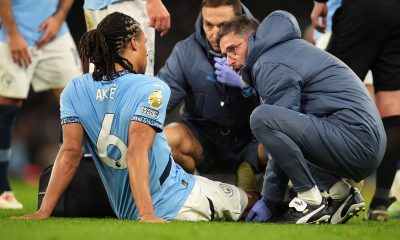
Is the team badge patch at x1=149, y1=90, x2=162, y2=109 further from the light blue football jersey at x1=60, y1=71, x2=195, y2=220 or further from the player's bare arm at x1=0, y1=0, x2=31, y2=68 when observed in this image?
the player's bare arm at x1=0, y1=0, x2=31, y2=68

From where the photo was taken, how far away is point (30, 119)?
14.4 m

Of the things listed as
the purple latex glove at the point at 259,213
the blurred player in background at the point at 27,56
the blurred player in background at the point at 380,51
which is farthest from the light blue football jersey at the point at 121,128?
the blurred player in background at the point at 27,56

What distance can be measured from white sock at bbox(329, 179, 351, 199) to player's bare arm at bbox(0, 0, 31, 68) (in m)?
2.80

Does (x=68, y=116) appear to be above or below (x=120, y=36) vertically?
below

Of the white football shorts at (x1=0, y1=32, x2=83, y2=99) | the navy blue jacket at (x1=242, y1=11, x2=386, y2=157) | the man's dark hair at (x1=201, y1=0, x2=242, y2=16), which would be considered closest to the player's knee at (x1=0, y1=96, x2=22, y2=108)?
the white football shorts at (x1=0, y1=32, x2=83, y2=99)

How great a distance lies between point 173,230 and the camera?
13.2ft

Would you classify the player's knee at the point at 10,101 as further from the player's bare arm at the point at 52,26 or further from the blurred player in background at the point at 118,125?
the blurred player in background at the point at 118,125

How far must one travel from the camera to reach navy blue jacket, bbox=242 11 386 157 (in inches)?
188

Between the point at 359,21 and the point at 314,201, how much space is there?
151 centimetres

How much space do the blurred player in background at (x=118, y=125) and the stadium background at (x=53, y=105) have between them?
8996 millimetres

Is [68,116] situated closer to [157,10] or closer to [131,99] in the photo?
[131,99]

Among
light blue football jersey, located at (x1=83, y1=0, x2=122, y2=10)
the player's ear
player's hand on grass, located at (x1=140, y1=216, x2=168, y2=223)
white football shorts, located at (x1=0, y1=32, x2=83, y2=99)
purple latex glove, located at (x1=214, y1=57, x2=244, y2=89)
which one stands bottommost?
white football shorts, located at (x1=0, y1=32, x2=83, y2=99)

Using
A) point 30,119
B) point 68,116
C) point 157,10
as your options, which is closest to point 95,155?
point 68,116

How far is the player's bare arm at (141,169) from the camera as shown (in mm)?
4371
